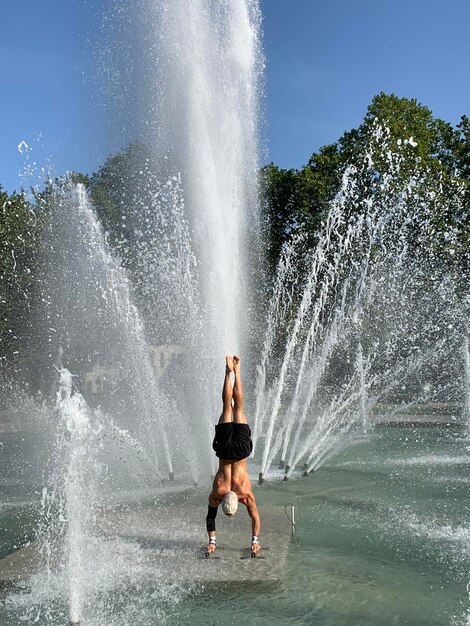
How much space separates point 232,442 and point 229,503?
722 millimetres

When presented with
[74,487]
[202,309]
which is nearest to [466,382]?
[202,309]

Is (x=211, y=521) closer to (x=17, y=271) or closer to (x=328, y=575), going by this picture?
→ (x=328, y=575)

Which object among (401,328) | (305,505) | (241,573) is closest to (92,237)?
(305,505)

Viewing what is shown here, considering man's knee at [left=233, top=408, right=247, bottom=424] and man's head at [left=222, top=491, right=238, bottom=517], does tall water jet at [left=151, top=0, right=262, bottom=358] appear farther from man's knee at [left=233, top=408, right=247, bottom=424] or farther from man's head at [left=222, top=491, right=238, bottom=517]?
man's head at [left=222, top=491, right=238, bottom=517]

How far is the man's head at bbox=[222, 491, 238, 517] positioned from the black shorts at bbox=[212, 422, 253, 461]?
455mm

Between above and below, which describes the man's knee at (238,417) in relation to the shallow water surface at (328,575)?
above

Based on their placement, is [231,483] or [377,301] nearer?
[231,483]

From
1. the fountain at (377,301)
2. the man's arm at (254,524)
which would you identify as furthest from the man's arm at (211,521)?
the fountain at (377,301)

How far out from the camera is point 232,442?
6902mm

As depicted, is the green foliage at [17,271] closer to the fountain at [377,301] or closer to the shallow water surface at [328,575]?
the fountain at [377,301]

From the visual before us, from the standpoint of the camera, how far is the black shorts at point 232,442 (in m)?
6.82

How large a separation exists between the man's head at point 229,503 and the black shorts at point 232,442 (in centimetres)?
46

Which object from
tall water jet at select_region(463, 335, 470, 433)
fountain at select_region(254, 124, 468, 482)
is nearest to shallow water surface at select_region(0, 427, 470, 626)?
tall water jet at select_region(463, 335, 470, 433)

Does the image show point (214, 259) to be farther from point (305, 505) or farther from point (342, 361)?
point (342, 361)
